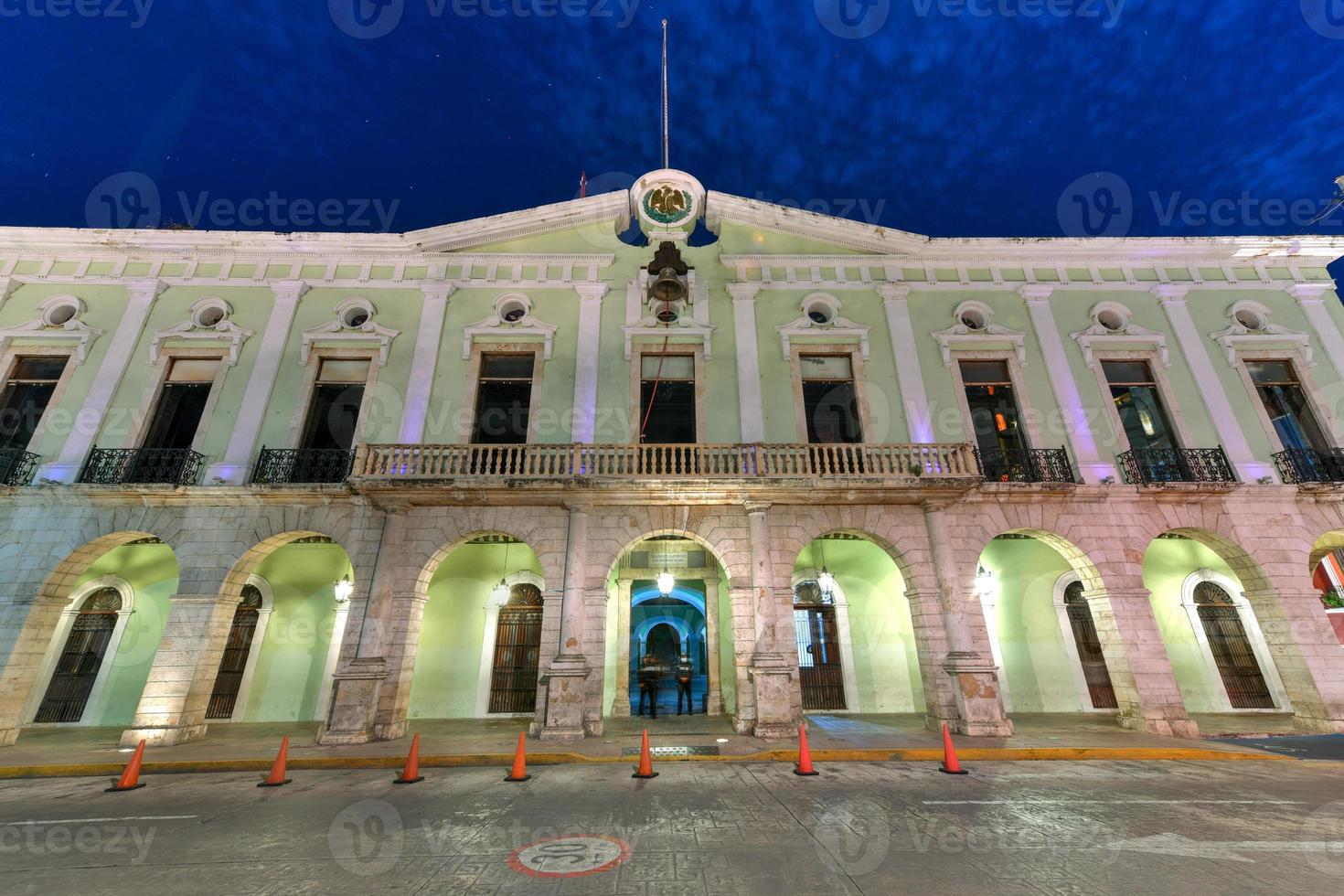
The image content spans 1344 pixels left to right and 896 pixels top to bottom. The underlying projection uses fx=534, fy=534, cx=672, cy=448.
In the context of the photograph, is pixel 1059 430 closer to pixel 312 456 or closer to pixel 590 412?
pixel 590 412

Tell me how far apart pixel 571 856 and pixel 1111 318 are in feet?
59.4

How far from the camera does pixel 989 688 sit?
1047 cm

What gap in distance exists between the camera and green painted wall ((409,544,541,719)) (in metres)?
13.4

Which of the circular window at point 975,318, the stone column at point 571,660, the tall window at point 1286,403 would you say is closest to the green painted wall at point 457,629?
the stone column at point 571,660

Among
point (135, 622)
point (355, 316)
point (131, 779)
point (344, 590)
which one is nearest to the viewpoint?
point (131, 779)

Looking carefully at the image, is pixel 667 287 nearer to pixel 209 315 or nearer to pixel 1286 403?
pixel 209 315

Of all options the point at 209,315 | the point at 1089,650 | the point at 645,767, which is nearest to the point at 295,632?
the point at 209,315

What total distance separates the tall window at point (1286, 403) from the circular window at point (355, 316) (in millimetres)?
23627

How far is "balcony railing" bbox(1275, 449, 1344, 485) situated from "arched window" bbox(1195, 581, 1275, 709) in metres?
3.34

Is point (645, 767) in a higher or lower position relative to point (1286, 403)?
lower

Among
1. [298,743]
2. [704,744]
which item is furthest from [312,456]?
[704,744]

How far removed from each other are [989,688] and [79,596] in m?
21.3

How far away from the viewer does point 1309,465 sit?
42.0ft

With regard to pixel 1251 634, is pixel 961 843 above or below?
below
